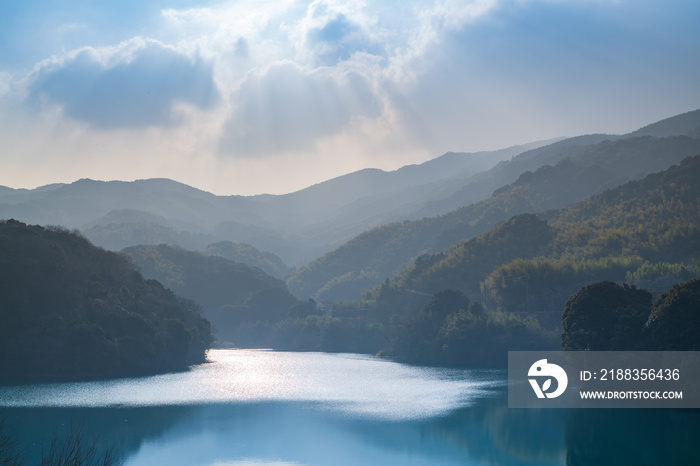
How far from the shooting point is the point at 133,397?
6159 centimetres

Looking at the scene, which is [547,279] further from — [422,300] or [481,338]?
[422,300]

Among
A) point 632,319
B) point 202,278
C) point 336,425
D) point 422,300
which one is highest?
point 202,278

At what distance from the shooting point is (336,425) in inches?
1980

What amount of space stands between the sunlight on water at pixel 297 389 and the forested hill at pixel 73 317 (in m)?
5.93

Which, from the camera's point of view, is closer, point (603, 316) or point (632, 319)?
point (632, 319)

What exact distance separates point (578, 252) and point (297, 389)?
7831 centimetres

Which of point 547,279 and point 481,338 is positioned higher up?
point 547,279

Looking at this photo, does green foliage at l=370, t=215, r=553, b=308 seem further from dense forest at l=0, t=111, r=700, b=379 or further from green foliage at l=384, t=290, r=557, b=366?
green foliage at l=384, t=290, r=557, b=366

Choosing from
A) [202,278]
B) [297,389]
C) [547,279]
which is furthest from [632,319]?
[202,278]

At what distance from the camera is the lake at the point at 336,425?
4059 cm

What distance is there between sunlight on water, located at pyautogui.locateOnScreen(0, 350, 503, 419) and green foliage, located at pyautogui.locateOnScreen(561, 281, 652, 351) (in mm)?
10063

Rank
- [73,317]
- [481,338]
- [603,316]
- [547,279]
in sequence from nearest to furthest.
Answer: [603,316] → [73,317] → [481,338] → [547,279]

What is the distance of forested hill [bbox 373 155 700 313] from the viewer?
114m

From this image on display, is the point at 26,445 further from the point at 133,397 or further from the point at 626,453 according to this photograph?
the point at 626,453
